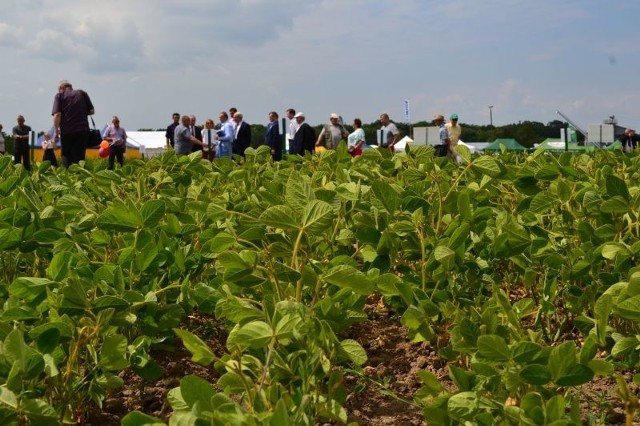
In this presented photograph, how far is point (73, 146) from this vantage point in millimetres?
11648

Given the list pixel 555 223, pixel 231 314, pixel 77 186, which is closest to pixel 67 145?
pixel 77 186

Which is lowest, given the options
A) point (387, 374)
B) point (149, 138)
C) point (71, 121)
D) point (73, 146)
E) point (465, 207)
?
point (387, 374)

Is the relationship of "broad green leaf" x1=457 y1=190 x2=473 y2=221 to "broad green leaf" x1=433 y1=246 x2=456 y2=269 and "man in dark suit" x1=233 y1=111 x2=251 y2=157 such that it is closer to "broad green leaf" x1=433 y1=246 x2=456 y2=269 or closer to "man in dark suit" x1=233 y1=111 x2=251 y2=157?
"broad green leaf" x1=433 y1=246 x2=456 y2=269

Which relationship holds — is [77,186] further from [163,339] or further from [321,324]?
[321,324]

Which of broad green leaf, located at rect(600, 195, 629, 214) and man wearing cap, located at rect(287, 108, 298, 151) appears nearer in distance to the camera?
broad green leaf, located at rect(600, 195, 629, 214)

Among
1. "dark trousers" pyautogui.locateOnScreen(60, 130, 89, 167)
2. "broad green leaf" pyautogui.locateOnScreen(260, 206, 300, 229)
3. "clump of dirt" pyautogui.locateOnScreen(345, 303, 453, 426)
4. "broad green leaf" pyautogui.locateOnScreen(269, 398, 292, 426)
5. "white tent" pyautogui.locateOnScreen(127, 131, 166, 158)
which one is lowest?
"clump of dirt" pyautogui.locateOnScreen(345, 303, 453, 426)

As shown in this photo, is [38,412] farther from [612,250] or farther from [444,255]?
[612,250]

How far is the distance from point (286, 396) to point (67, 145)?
10.8 meters

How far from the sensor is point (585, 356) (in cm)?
134

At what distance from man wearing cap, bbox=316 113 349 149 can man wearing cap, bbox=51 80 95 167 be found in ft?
16.7

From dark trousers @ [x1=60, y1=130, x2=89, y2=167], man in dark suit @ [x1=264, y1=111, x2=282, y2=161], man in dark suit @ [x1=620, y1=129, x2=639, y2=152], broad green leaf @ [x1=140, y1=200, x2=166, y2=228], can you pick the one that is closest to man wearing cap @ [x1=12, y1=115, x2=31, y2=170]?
man in dark suit @ [x1=264, y1=111, x2=282, y2=161]

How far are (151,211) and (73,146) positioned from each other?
32.4 feet

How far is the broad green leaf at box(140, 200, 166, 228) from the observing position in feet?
7.14


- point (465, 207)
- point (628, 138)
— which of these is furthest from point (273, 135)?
point (465, 207)
